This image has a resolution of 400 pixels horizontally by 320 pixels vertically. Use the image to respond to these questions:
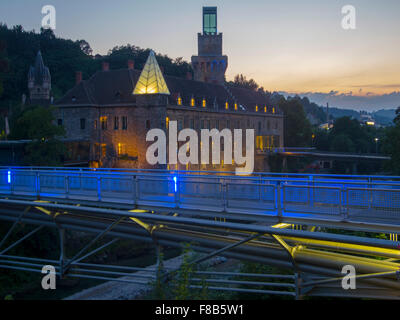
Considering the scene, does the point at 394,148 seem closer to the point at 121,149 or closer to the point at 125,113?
the point at 125,113

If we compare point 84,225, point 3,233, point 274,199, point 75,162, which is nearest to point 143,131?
point 75,162

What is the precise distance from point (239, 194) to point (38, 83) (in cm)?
8376

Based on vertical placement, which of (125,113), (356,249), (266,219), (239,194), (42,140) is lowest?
(356,249)

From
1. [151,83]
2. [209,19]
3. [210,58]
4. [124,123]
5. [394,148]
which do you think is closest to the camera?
[394,148]

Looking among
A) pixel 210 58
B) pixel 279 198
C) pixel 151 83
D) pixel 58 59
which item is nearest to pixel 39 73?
pixel 58 59

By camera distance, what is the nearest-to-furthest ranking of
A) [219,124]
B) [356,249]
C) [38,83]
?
[356,249] → [219,124] → [38,83]

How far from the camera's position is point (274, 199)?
12.7 m

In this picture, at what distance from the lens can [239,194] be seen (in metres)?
13.7

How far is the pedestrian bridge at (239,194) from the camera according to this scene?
11.7 m

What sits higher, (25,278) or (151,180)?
(151,180)

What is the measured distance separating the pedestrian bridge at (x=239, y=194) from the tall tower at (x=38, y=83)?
247ft

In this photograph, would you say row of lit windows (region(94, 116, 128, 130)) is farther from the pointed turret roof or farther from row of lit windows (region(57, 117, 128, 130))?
the pointed turret roof
